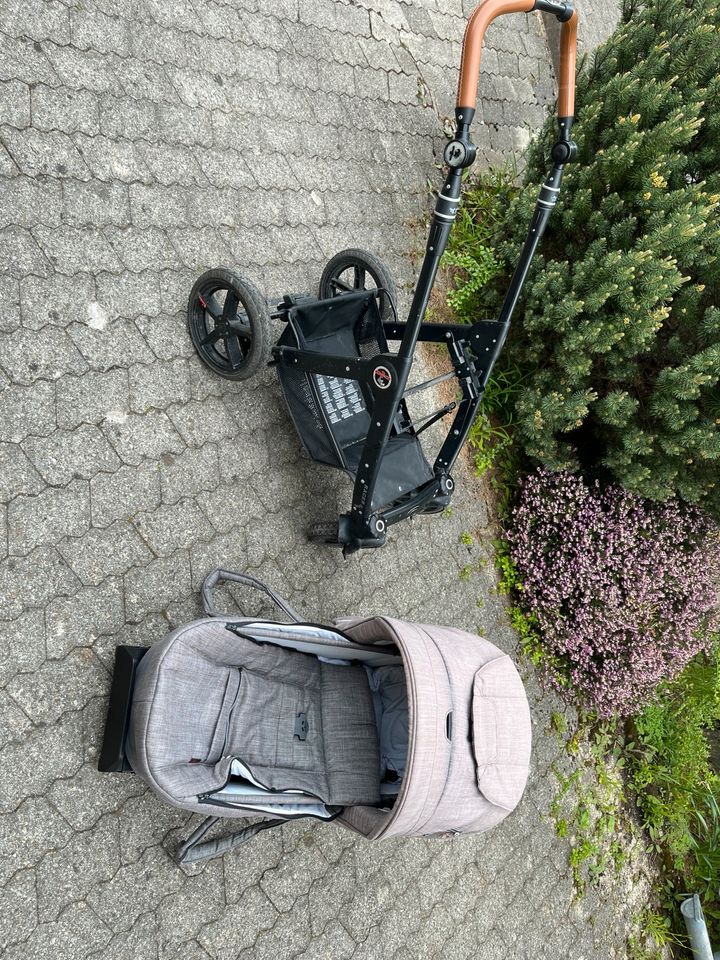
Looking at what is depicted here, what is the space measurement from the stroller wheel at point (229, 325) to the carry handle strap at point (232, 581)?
819 mm

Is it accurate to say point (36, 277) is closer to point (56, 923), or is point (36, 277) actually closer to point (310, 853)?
point (56, 923)

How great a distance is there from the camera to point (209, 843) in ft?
8.46

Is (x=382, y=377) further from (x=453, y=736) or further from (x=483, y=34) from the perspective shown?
(x=453, y=736)

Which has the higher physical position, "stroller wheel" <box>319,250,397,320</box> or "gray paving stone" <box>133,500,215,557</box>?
"stroller wheel" <box>319,250,397,320</box>

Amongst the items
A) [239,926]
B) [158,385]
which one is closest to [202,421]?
[158,385]

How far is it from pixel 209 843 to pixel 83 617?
36.2 inches

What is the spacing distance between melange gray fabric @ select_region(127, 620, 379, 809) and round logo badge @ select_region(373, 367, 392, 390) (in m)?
1.00

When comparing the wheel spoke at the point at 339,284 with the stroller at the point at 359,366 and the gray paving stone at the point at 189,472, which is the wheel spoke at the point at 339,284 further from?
the gray paving stone at the point at 189,472

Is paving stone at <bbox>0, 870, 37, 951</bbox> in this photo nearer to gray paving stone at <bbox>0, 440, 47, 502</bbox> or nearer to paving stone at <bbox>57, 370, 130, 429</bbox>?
gray paving stone at <bbox>0, 440, 47, 502</bbox>

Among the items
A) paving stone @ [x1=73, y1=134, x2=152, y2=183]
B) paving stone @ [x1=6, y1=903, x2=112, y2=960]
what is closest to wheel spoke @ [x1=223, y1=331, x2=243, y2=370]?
paving stone @ [x1=73, y1=134, x2=152, y2=183]

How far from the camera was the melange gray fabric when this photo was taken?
2.33 metres

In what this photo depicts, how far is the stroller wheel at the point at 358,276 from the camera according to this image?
3178 millimetres

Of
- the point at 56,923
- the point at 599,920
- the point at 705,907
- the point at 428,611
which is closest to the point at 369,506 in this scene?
the point at 428,611

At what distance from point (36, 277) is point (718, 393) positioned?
285 centimetres
